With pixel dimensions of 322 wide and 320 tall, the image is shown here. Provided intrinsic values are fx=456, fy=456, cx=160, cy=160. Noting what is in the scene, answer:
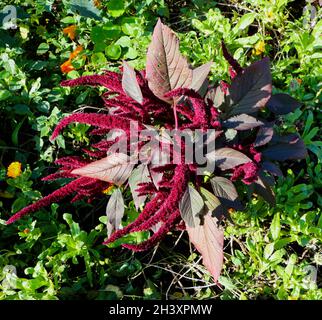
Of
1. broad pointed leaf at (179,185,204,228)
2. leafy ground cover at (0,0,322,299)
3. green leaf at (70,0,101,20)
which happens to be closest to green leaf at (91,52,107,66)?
leafy ground cover at (0,0,322,299)

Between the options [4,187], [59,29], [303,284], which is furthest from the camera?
[59,29]

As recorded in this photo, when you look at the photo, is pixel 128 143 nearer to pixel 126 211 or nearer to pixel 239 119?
pixel 239 119

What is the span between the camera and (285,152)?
143cm

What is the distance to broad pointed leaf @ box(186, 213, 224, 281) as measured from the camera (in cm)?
129

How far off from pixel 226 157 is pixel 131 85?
0.34 m

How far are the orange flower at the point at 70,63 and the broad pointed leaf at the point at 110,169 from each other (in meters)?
0.91

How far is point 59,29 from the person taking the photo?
2.31m

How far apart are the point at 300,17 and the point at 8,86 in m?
1.48

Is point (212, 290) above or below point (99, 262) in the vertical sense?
below

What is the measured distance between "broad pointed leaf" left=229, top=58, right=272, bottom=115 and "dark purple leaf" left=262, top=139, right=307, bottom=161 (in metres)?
0.17

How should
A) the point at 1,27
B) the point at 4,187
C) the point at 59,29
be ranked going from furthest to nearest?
the point at 59,29, the point at 1,27, the point at 4,187

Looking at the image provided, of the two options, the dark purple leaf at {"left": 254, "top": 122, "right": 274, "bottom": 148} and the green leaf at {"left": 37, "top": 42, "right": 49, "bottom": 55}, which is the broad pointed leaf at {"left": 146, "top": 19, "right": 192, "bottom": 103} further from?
the green leaf at {"left": 37, "top": 42, "right": 49, "bottom": 55}

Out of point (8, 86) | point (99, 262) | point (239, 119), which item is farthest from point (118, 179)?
point (8, 86)

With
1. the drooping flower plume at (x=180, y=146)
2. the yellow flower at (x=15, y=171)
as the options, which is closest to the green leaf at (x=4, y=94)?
the yellow flower at (x=15, y=171)
